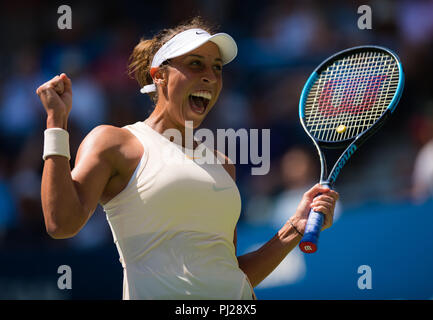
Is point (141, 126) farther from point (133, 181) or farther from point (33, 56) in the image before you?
point (33, 56)

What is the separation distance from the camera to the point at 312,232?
2.74m

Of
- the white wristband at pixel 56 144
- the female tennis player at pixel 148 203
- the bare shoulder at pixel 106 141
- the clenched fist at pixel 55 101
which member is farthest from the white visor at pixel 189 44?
the white wristband at pixel 56 144

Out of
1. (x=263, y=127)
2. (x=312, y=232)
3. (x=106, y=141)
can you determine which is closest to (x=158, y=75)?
(x=106, y=141)

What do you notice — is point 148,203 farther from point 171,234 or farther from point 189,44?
point 189,44

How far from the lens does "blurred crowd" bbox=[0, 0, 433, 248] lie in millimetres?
5617

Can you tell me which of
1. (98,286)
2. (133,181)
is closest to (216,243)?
(133,181)

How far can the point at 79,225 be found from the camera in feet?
7.90

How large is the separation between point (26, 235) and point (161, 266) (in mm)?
3686

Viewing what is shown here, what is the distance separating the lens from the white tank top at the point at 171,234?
252 cm

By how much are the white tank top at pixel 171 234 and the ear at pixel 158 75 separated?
390 mm

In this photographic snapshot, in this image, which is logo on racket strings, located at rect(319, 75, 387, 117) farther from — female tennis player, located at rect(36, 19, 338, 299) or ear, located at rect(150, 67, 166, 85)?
ear, located at rect(150, 67, 166, 85)

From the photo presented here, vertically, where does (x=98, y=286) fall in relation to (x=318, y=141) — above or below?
below
